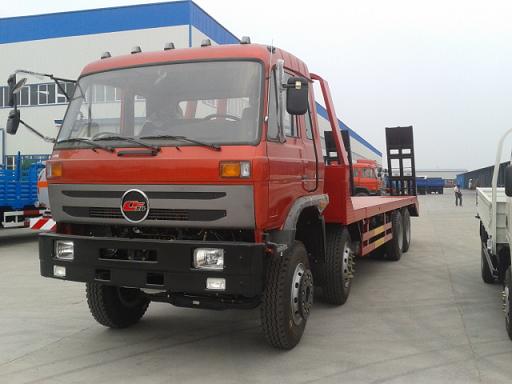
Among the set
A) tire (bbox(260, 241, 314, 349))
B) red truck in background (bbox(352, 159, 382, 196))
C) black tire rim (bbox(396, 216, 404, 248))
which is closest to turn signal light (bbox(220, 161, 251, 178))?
tire (bbox(260, 241, 314, 349))

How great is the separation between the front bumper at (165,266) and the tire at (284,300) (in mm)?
288

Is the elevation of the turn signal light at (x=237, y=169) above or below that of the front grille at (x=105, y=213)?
above

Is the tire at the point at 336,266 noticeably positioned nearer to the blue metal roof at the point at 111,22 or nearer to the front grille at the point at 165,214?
the front grille at the point at 165,214

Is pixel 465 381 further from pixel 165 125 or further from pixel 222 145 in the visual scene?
pixel 165 125

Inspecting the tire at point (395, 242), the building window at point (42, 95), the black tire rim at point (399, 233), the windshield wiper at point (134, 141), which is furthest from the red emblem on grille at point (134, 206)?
the building window at point (42, 95)

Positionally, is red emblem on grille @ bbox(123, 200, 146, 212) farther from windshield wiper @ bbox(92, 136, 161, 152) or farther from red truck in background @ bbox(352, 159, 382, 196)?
red truck in background @ bbox(352, 159, 382, 196)

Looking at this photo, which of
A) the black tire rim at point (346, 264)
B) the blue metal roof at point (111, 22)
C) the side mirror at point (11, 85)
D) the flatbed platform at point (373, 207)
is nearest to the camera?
the side mirror at point (11, 85)

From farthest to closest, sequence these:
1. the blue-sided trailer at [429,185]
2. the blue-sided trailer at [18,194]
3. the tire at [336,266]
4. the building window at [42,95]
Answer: the blue-sided trailer at [429,185]
the building window at [42,95]
the blue-sided trailer at [18,194]
the tire at [336,266]

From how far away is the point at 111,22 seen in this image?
2652 centimetres

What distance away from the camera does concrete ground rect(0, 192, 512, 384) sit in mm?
3913

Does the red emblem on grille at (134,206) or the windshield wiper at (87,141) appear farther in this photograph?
the windshield wiper at (87,141)

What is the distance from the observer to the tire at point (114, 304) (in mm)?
4887

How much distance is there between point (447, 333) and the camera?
4883 millimetres

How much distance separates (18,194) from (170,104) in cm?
911
